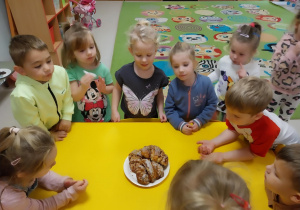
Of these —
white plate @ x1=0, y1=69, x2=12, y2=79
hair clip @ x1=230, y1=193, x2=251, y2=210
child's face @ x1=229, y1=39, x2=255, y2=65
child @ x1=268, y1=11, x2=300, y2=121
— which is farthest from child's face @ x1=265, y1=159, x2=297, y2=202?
white plate @ x1=0, y1=69, x2=12, y2=79

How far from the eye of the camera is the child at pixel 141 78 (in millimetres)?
1340

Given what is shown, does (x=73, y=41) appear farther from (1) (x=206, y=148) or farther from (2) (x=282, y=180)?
(2) (x=282, y=180)

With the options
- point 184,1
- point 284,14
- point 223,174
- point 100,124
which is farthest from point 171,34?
point 223,174

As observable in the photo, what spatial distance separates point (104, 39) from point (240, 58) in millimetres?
2556

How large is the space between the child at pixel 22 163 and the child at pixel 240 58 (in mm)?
1189

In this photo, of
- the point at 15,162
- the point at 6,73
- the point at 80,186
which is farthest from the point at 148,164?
the point at 6,73

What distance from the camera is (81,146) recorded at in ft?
3.77

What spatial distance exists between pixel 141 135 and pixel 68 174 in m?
0.39

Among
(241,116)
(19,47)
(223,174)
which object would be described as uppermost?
(19,47)

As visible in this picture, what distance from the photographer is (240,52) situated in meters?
1.51

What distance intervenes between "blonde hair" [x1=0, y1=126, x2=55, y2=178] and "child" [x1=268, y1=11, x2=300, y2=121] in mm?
1540

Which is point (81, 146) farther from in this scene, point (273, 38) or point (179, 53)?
point (273, 38)

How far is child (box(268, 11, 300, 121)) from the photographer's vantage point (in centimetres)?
153

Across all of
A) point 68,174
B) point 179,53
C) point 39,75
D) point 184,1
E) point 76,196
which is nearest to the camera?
point 76,196
